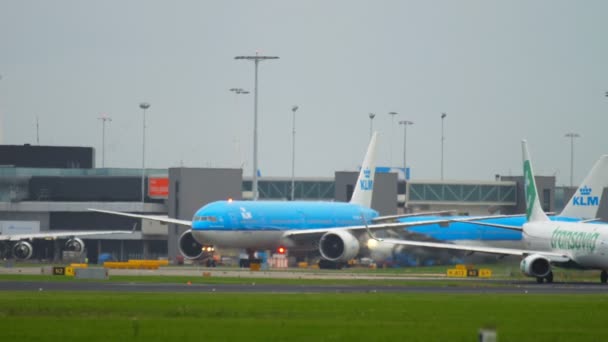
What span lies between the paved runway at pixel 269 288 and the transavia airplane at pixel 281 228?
98.9 feet

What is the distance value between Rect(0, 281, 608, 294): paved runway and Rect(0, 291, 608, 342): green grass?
382cm

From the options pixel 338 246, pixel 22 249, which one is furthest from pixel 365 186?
pixel 22 249

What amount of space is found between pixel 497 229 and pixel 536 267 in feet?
93.9

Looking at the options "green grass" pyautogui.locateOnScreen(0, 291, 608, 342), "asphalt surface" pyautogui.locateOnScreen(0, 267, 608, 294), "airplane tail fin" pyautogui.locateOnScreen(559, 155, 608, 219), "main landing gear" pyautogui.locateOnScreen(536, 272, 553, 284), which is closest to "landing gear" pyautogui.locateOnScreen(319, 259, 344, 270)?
"airplane tail fin" pyautogui.locateOnScreen(559, 155, 608, 219)

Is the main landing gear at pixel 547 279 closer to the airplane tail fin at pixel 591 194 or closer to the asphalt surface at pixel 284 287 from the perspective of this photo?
the asphalt surface at pixel 284 287

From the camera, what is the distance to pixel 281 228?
9850 centimetres

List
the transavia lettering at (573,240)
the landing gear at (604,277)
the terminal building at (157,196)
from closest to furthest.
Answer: the transavia lettering at (573,240)
the landing gear at (604,277)
the terminal building at (157,196)

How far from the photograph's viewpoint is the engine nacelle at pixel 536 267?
241 ft

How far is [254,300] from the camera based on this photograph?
4975 centimetres

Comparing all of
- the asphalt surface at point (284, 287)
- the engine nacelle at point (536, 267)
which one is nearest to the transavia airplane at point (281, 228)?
the engine nacelle at point (536, 267)

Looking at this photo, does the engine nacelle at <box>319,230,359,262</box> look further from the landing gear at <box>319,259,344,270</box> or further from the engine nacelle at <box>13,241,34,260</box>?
the engine nacelle at <box>13,241,34,260</box>

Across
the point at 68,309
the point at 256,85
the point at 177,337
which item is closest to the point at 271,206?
the point at 256,85

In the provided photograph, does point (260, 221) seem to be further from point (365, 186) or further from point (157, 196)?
point (157, 196)

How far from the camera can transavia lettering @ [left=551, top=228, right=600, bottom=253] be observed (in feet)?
239
